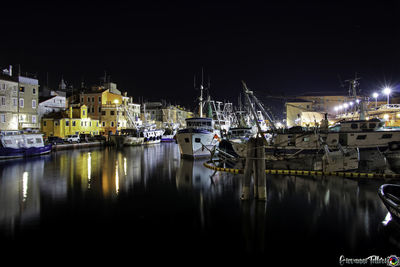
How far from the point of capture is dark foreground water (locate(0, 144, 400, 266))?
8.80 meters

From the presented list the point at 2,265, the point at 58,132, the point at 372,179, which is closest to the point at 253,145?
the point at 2,265

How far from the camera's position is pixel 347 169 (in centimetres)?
2108

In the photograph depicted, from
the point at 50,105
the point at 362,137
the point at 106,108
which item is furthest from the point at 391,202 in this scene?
the point at 106,108

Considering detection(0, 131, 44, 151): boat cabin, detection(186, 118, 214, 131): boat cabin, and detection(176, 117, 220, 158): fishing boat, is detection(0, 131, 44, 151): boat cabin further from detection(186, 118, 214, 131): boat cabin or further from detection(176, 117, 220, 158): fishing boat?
detection(186, 118, 214, 131): boat cabin

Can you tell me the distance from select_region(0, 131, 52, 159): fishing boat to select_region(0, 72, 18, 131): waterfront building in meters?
11.6

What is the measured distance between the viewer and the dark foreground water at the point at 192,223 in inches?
346

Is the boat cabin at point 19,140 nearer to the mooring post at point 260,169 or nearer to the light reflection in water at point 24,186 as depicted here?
the light reflection in water at point 24,186

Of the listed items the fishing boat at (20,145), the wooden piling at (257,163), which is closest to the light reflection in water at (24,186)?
the wooden piling at (257,163)

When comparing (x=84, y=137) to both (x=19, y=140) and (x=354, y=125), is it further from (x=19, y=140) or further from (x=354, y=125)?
(x=354, y=125)

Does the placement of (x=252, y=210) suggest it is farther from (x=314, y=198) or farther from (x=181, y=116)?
(x=181, y=116)

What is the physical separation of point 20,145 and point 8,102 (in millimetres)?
15755

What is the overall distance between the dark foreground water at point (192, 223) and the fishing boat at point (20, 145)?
62.6 ft

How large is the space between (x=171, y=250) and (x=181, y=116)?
12739 cm

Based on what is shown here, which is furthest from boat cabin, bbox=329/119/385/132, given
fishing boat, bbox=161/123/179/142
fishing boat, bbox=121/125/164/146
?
fishing boat, bbox=161/123/179/142
